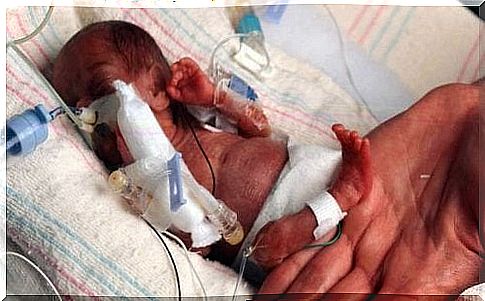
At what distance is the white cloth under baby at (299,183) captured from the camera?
1.02 metres

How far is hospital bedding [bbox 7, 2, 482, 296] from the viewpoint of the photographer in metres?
0.99

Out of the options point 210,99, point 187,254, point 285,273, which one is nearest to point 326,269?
point 285,273

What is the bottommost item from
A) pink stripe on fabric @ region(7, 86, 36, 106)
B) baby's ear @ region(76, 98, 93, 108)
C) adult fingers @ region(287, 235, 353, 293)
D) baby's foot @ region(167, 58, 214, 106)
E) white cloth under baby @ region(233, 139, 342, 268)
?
adult fingers @ region(287, 235, 353, 293)

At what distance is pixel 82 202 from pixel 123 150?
8 centimetres

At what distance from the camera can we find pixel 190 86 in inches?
44.3

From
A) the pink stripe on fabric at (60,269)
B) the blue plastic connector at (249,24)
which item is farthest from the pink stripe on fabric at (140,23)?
the pink stripe on fabric at (60,269)

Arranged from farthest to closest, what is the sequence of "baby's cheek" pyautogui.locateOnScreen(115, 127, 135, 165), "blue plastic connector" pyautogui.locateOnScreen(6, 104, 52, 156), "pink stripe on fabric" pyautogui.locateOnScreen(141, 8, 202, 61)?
"pink stripe on fabric" pyautogui.locateOnScreen(141, 8, 202, 61), "baby's cheek" pyautogui.locateOnScreen(115, 127, 135, 165), "blue plastic connector" pyautogui.locateOnScreen(6, 104, 52, 156)

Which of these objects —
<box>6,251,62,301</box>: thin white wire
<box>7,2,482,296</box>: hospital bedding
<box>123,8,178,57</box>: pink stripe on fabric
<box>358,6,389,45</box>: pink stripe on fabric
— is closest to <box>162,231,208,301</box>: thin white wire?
<box>7,2,482,296</box>: hospital bedding

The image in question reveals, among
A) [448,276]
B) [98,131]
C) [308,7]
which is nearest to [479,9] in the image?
[308,7]

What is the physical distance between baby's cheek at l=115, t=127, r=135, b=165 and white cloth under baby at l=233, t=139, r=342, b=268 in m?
0.16

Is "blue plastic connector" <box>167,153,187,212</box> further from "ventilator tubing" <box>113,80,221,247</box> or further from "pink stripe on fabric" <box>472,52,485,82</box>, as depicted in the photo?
"pink stripe on fabric" <box>472,52,485,82</box>

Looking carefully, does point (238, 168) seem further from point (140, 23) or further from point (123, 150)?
point (140, 23)

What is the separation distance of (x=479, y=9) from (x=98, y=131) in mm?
488

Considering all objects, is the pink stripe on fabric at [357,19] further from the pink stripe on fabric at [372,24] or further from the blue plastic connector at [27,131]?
the blue plastic connector at [27,131]
